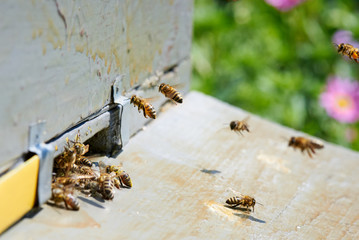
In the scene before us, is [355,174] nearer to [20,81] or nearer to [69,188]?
[69,188]

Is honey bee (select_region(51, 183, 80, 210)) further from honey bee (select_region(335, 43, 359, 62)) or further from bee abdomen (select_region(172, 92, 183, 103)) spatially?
honey bee (select_region(335, 43, 359, 62))

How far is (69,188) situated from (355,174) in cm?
120

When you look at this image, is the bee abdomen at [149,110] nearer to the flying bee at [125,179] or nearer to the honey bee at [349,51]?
the flying bee at [125,179]

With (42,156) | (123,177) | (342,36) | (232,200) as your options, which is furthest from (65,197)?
(342,36)

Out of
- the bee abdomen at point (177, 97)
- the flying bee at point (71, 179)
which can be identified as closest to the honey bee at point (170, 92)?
the bee abdomen at point (177, 97)

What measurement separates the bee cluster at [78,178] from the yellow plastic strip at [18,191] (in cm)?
9

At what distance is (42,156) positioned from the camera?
56.1 inches

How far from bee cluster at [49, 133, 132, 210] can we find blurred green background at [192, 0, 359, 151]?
2.83 meters

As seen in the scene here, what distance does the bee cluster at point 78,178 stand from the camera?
150cm

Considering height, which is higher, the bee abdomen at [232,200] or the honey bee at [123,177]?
the honey bee at [123,177]

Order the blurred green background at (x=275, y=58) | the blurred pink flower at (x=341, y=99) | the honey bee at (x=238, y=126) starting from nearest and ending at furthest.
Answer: the honey bee at (x=238, y=126) → the blurred green background at (x=275, y=58) → the blurred pink flower at (x=341, y=99)

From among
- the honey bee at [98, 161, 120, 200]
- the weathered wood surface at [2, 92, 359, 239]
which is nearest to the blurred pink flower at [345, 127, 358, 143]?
the weathered wood surface at [2, 92, 359, 239]

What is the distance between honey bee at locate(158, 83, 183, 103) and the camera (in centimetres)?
203

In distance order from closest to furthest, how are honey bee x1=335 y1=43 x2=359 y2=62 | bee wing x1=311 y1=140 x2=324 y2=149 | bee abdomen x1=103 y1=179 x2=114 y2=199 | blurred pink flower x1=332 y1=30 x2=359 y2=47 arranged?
bee abdomen x1=103 y1=179 x2=114 y2=199
bee wing x1=311 y1=140 x2=324 y2=149
honey bee x1=335 y1=43 x2=359 y2=62
blurred pink flower x1=332 y1=30 x2=359 y2=47
